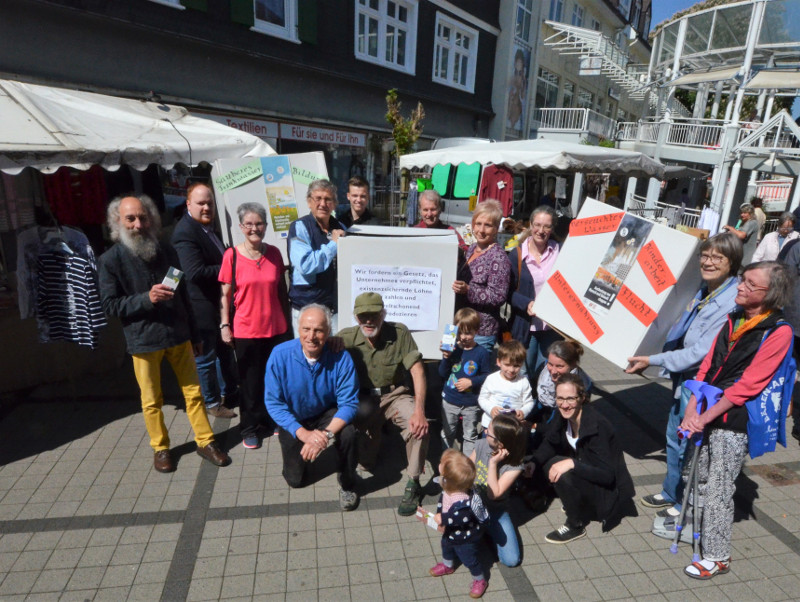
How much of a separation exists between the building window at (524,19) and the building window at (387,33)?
6.44m

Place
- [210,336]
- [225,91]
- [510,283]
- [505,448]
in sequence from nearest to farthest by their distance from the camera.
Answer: [505,448]
[510,283]
[210,336]
[225,91]

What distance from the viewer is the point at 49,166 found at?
3723 millimetres

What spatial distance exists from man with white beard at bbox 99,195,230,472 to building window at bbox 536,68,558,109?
22.8 m

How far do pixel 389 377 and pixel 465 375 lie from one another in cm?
58

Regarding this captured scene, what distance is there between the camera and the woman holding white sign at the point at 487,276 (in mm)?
3689

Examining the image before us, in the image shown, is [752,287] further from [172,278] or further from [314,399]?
[172,278]

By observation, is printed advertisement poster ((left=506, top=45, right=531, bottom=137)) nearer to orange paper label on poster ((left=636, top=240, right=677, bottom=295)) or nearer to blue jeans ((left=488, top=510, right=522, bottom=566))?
orange paper label on poster ((left=636, top=240, right=677, bottom=295))

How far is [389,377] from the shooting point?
3434mm

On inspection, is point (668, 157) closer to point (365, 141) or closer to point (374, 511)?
point (365, 141)

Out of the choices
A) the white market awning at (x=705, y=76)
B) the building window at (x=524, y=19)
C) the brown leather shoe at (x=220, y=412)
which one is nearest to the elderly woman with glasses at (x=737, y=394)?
the brown leather shoe at (x=220, y=412)

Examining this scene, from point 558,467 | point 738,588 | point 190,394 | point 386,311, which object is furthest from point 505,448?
point 190,394

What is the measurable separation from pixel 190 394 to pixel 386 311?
5.21 ft

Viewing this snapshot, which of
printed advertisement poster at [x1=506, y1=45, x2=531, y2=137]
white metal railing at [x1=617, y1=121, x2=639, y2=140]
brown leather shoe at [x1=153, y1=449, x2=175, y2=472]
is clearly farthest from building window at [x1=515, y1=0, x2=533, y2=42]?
brown leather shoe at [x1=153, y1=449, x2=175, y2=472]

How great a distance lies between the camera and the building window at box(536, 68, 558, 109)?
23.0 m
